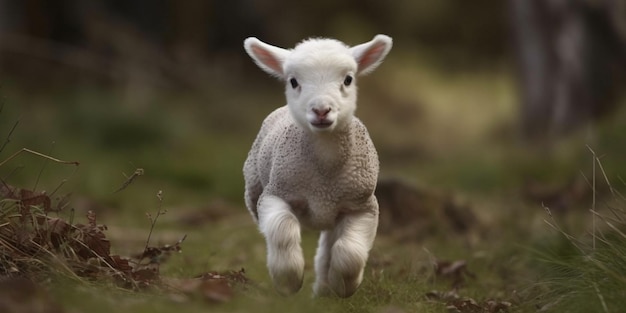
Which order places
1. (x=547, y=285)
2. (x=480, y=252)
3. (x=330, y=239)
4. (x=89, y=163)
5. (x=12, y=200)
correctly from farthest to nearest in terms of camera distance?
(x=89, y=163) < (x=480, y=252) < (x=330, y=239) < (x=547, y=285) < (x=12, y=200)

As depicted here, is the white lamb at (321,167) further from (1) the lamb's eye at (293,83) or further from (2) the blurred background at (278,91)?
(2) the blurred background at (278,91)

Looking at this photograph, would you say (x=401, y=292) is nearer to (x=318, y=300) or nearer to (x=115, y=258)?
(x=318, y=300)

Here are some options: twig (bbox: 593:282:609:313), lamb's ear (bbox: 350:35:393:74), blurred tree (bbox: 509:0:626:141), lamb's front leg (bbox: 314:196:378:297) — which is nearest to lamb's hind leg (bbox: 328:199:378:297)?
lamb's front leg (bbox: 314:196:378:297)

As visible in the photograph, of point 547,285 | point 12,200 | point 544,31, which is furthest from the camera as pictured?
point 544,31

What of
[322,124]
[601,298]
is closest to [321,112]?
[322,124]

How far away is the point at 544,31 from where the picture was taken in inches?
432

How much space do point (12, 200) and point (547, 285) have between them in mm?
2748

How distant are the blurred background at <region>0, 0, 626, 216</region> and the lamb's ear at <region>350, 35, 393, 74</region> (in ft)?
9.16

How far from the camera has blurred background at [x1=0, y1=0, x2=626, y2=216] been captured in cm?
975

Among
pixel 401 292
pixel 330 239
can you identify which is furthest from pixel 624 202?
pixel 330 239

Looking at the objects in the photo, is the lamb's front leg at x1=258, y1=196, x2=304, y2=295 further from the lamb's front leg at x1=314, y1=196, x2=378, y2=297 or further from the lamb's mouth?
the lamb's mouth

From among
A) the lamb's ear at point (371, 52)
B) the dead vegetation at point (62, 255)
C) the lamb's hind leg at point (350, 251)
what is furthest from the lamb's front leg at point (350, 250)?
the lamb's ear at point (371, 52)

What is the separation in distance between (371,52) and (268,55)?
559 mm

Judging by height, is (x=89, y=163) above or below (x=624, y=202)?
below
